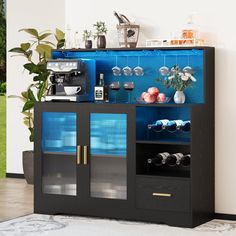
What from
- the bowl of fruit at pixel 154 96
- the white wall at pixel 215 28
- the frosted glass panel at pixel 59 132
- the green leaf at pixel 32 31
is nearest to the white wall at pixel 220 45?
the white wall at pixel 215 28

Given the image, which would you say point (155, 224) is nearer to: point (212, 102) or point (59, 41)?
point (212, 102)

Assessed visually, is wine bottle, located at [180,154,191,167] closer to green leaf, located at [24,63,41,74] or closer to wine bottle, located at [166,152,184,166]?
wine bottle, located at [166,152,184,166]

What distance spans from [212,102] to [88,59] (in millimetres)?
1238

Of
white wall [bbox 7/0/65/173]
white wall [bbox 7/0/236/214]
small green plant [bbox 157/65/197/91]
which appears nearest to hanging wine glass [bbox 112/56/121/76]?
white wall [bbox 7/0/236/214]

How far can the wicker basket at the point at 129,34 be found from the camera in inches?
259

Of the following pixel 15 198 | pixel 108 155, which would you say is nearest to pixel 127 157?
pixel 108 155

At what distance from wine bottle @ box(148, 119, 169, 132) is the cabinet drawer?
45 cm

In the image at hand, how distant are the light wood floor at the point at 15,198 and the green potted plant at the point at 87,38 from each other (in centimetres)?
162

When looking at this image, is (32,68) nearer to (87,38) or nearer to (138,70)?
(87,38)

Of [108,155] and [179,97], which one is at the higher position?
[179,97]

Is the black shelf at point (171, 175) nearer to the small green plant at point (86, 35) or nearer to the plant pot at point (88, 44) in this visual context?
the plant pot at point (88, 44)

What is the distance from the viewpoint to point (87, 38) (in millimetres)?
6871

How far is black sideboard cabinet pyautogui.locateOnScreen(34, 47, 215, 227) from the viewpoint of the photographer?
20.2ft

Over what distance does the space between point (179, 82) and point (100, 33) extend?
0.93m
